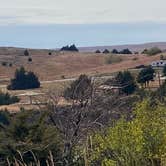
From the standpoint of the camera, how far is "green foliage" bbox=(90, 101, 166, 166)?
16.6m

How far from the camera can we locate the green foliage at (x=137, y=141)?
16620 mm

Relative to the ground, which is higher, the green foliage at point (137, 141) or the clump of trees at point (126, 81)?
the green foliage at point (137, 141)

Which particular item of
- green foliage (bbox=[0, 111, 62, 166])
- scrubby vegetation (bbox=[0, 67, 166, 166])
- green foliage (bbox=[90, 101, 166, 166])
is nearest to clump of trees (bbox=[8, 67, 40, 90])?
scrubby vegetation (bbox=[0, 67, 166, 166])

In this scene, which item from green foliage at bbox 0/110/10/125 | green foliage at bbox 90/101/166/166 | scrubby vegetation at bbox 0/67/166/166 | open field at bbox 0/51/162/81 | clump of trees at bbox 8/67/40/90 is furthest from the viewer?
open field at bbox 0/51/162/81

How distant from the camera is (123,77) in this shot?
67500 millimetres

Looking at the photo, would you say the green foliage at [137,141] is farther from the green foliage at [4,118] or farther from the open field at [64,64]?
the open field at [64,64]

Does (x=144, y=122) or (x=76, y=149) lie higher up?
(x=144, y=122)

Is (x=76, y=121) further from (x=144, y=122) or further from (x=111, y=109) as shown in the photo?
(x=144, y=122)

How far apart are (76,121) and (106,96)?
343 centimetres

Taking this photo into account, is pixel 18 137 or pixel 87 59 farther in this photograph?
pixel 87 59

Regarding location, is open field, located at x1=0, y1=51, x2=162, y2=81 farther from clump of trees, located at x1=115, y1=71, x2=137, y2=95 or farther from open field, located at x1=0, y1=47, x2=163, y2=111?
clump of trees, located at x1=115, y1=71, x2=137, y2=95

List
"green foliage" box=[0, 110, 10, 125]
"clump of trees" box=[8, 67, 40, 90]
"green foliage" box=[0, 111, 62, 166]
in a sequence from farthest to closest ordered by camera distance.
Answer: "clump of trees" box=[8, 67, 40, 90] → "green foliage" box=[0, 110, 10, 125] → "green foliage" box=[0, 111, 62, 166]

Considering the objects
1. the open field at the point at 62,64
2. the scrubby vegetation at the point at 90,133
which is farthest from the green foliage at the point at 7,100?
the scrubby vegetation at the point at 90,133

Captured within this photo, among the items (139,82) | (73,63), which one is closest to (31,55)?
(73,63)
